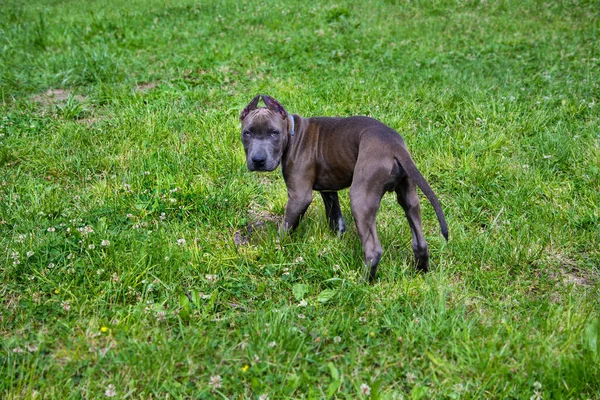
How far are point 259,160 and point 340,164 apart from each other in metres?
0.68

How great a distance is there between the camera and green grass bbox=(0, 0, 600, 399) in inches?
136

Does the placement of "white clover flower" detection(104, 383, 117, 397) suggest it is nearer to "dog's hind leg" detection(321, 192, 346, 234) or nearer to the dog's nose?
the dog's nose

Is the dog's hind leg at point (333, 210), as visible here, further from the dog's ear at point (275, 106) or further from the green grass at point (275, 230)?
the dog's ear at point (275, 106)

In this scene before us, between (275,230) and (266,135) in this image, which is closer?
(266,135)

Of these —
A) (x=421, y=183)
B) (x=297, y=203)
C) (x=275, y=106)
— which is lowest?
(x=297, y=203)

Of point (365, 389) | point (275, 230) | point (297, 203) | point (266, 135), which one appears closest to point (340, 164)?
point (297, 203)

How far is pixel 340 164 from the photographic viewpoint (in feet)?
15.6

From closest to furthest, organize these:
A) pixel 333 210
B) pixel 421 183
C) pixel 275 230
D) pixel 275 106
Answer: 1. pixel 421 183
2. pixel 275 106
3. pixel 275 230
4. pixel 333 210

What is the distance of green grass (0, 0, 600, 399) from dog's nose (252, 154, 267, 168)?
67cm

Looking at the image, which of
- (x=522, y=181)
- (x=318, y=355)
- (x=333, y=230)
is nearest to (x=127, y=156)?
(x=333, y=230)

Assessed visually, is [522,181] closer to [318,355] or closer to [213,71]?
[318,355]

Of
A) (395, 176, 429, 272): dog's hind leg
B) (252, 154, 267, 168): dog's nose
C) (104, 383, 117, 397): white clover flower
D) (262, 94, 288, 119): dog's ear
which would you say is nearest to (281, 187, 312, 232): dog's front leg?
(252, 154, 267, 168): dog's nose

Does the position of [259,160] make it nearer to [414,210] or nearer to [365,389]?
[414,210]

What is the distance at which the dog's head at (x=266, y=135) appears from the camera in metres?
4.66
